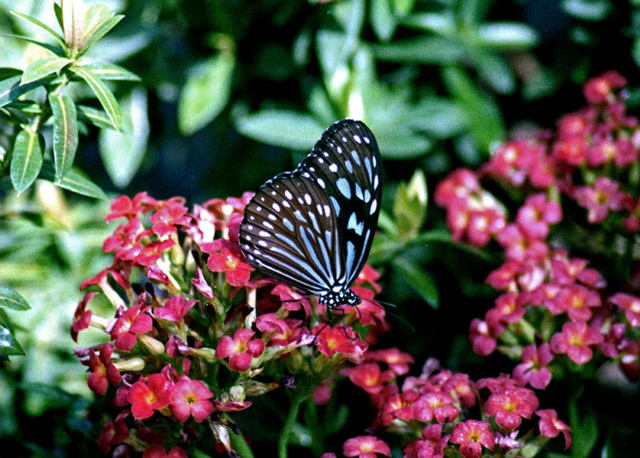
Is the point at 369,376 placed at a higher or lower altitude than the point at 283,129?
lower

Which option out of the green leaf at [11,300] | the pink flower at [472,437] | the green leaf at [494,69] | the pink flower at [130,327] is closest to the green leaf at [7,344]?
the green leaf at [11,300]

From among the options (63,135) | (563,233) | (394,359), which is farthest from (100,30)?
(563,233)

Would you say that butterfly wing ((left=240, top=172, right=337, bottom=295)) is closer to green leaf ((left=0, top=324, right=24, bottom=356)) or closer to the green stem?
the green stem

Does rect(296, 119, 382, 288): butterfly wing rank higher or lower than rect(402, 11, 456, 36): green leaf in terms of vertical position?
lower

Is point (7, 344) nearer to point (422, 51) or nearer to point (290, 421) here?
point (290, 421)

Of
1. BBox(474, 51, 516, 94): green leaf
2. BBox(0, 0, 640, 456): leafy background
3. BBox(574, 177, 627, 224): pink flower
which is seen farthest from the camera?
BBox(474, 51, 516, 94): green leaf

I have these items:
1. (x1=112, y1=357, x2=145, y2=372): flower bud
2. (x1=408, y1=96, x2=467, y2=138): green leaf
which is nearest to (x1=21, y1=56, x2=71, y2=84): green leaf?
(x1=112, y1=357, x2=145, y2=372): flower bud

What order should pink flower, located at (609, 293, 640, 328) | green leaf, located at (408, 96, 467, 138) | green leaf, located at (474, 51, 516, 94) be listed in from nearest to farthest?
pink flower, located at (609, 293, 640, 328), green leaf, located at (408, 96, 467, 138), green leaf, located at (474, 51, 516, 94)
